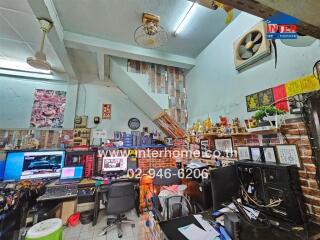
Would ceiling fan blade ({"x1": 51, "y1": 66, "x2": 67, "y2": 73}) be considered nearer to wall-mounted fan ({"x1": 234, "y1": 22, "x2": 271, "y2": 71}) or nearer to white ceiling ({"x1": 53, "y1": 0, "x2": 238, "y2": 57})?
white ceiling ({"x1": 53, "y1": 0, "x2": 238, "y2": 57})

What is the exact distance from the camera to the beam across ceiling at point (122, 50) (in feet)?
7.27

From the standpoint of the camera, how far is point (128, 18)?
197 centimetres

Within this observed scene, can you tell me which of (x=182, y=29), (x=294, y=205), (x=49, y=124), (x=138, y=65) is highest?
(x=182, y=29)

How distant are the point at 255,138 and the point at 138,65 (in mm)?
2257

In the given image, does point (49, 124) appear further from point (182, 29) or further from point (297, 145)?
point (297, 145)

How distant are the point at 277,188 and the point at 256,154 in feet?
1.40

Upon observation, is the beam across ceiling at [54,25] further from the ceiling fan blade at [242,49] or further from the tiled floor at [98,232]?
the tiled floor at [98,232]

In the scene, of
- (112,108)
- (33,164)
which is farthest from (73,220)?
(112,108)

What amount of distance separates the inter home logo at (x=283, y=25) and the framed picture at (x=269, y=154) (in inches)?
42.8

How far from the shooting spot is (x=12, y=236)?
5.36ft

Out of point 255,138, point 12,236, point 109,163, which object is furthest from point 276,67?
point 12,236

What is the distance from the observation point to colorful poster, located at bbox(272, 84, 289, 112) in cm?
142

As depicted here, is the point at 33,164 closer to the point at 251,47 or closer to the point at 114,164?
the point at 114,164

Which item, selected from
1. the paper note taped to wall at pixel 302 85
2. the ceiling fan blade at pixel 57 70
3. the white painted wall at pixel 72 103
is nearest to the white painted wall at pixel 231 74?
the paper note taped to wall at pixel 302 85
